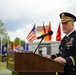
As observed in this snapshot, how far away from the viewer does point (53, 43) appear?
36.2 metres

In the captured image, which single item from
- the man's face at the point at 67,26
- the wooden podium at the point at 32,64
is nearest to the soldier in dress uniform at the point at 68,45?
the man's face at the point at 67,26

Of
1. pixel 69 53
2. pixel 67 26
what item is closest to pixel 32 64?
pixel 69 53

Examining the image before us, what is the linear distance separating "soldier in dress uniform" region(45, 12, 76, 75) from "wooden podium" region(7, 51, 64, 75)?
257 mm

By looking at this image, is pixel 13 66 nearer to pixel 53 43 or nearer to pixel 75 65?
pixel 75 65

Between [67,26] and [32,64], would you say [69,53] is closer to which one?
[67,26]

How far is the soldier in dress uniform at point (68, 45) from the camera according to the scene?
3.62 meters

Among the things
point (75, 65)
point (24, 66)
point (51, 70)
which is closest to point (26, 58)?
point (24, 66)

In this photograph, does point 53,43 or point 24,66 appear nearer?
point 24,66

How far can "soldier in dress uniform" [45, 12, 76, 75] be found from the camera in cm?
362

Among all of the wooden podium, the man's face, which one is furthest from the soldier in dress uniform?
the wooden podium

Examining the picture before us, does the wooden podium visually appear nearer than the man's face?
Yes

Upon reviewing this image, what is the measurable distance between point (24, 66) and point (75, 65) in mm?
687

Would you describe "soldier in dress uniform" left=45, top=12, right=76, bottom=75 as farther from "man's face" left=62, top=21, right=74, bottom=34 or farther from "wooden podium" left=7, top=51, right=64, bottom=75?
"wooden podium" left=7, top=51, right=64, bottom=75

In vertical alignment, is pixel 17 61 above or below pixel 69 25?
below
